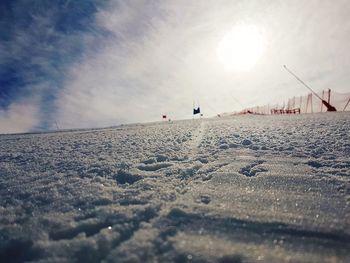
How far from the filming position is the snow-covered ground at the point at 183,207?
74.4 inches

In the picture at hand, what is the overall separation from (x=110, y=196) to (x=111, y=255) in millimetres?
971

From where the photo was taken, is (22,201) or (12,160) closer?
(22,201)

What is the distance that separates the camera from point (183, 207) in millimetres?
2438

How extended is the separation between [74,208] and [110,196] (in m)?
0.35

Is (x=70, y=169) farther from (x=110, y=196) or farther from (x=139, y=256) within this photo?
(x=139, y=256)

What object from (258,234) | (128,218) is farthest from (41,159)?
(258,234)

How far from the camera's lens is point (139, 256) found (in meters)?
1.81

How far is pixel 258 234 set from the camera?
2.04m

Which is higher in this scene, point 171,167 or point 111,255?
point 171,167

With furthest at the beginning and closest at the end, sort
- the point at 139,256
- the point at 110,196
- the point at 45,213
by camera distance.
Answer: the point at 110,196 < the point at 45,213 < the point at 139,256

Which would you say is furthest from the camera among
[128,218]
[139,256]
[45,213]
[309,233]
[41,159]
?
[41,159]

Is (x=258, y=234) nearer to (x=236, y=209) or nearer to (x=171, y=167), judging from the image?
(x=236, y=209)

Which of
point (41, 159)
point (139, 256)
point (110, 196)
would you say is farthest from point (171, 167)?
point (41, 159)

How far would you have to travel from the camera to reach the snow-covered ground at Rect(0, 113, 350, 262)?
1891 mm
